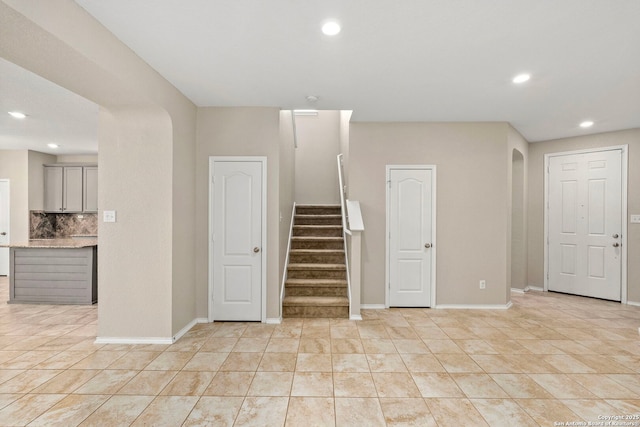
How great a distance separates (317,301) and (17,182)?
6.85 meters

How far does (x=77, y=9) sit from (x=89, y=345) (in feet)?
10.2

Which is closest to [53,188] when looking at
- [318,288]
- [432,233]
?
[318,288]

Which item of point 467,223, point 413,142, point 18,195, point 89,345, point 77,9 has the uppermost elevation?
point 77,9

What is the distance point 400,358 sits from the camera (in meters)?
3.02

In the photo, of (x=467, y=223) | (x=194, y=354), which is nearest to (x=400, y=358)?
(x=194, y=354)

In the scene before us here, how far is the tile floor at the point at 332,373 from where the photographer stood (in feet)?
7.17

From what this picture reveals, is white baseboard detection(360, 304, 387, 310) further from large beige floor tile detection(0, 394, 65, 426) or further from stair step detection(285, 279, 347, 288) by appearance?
large beige floor tile detection(0, 394, 65, 426)

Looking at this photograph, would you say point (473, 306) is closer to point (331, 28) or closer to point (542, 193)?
point (542, 193)

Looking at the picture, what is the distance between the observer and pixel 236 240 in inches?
158

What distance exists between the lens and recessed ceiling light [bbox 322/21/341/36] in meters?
2.27

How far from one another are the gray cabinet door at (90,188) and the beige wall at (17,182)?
1.06 meters

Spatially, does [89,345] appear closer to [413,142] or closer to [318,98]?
[318,98]

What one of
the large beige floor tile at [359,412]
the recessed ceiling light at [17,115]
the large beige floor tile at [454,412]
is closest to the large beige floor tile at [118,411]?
the large beige floor tile at [359,412]

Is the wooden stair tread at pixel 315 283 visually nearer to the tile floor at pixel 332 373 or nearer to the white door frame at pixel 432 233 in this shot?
the tile floor at pixel 332 373
